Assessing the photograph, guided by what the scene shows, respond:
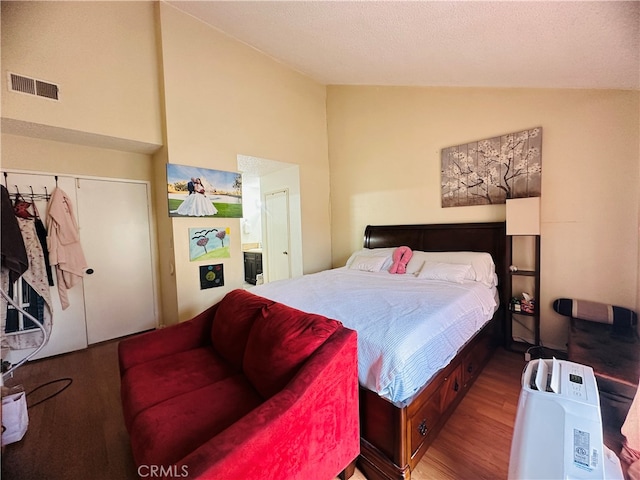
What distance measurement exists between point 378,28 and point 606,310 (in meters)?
3.03

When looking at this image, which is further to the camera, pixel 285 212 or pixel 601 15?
pixel 285 212

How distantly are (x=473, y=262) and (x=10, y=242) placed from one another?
12.0 ft

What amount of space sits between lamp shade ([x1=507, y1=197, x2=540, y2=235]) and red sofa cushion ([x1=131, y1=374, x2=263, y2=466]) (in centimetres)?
253

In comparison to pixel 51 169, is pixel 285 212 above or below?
below

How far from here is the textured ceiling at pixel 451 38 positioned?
1440 mm

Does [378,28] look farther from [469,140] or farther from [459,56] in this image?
[469,140]

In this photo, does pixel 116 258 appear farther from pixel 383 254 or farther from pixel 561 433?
pixel 561 433

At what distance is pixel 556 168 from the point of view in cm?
235

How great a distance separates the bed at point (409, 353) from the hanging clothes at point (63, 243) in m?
2.10

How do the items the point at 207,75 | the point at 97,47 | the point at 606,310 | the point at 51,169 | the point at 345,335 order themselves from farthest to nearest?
1. the point at 207,75
2. the point at 51,169
3. the point at 97,47
4. the point at 606,310
5. the point at 345,335

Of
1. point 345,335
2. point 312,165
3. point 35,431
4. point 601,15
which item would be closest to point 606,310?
point 601,15

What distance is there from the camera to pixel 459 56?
218 cm

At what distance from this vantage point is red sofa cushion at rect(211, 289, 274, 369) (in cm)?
156

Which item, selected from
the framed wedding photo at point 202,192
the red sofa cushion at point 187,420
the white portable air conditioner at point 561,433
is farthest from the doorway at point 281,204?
the white portable air conditioner at point 561,433
